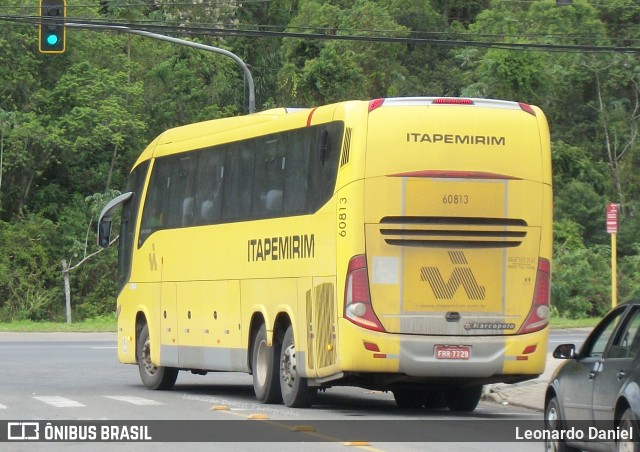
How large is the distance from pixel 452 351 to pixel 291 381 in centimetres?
248

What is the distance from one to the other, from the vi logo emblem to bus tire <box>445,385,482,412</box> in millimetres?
1882

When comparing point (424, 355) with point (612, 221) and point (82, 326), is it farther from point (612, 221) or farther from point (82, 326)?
point (82, 326)

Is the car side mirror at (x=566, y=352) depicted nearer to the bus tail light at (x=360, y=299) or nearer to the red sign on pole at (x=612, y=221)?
the bus tail light at (x=360, y=299)

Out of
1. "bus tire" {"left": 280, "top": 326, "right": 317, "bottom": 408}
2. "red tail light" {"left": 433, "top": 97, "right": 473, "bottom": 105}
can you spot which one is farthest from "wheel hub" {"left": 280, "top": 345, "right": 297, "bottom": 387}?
"red tail light" {"left": 433, "top": 97, "right": 473, "bottom": 105}

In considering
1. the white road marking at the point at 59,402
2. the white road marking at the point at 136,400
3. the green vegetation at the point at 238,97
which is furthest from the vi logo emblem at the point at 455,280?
the green vegetation at the point at 238,97

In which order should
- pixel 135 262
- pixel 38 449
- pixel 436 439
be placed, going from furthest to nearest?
pixel 135 262
pixel 436 439
pixel 38 449

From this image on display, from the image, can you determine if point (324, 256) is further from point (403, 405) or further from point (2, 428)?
point (2, 428)

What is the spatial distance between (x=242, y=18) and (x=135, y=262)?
140ft

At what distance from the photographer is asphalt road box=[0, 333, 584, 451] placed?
1370 centimetres

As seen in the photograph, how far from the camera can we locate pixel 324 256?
17.1m

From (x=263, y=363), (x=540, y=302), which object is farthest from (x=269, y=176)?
(x=540, y=302)

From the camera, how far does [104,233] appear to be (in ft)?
77.3

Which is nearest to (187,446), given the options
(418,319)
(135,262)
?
(418,319)

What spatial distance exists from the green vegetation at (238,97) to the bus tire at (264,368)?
100 feet
